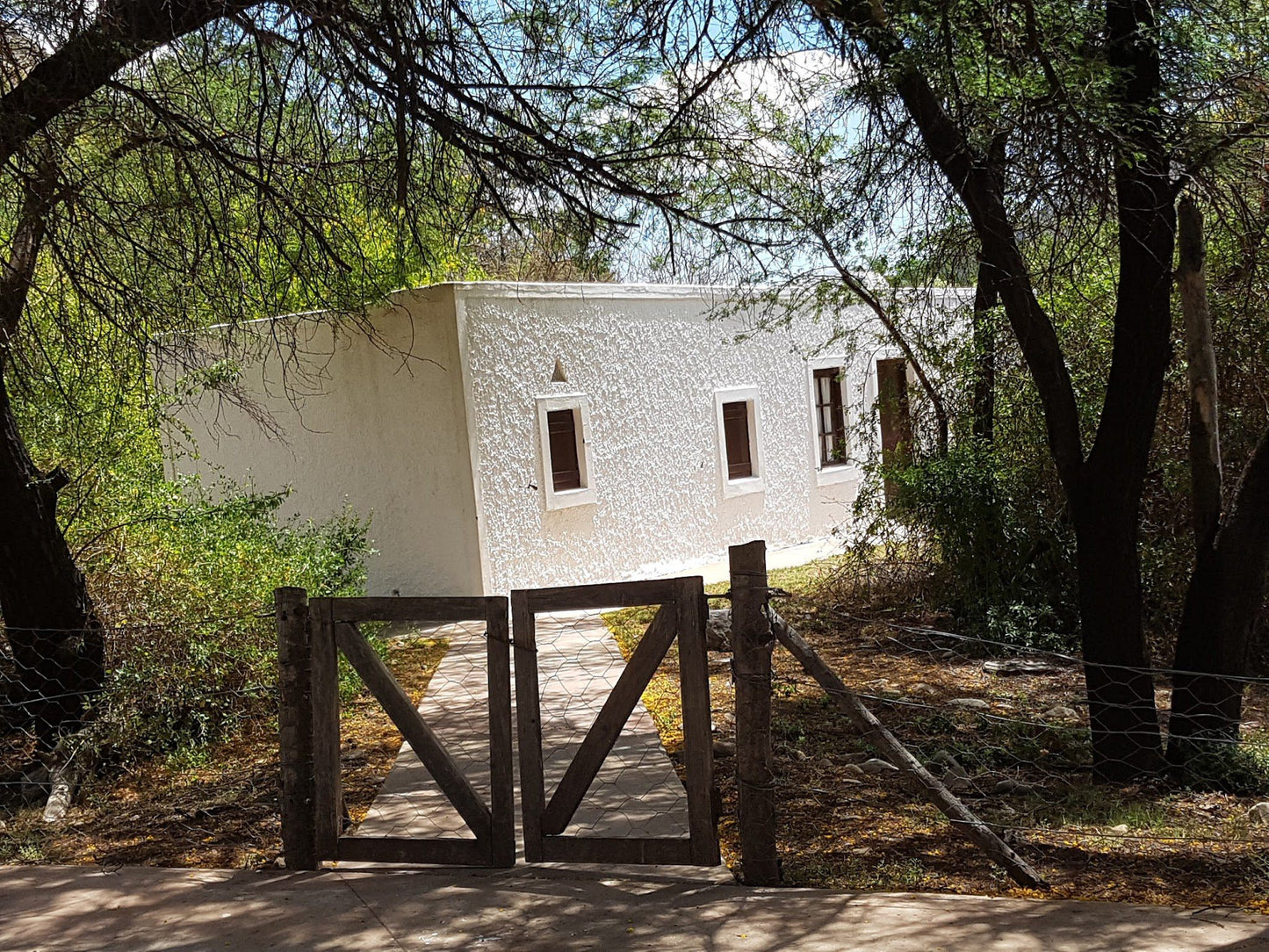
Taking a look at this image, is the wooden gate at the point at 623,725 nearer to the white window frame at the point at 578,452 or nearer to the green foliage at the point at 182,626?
the green foliage at the point at 182,626

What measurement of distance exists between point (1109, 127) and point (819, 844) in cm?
333

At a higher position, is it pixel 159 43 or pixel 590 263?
pixel 159 43

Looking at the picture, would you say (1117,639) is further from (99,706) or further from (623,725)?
(99,706)

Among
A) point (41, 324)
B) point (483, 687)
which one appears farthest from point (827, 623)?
point (41, 324)

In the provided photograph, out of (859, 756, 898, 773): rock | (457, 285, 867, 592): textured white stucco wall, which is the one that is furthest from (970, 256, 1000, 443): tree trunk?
(457, 285, 867, 592): textured white stucco wall

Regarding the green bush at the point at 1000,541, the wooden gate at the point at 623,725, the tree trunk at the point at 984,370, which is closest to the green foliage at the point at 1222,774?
the wooden gate at the point at 623,725

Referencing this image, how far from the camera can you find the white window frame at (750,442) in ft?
48.2

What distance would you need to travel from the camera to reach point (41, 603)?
6.29 metres

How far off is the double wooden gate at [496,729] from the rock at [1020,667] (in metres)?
4.94

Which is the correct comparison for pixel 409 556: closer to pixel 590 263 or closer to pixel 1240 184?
pixel 590 263

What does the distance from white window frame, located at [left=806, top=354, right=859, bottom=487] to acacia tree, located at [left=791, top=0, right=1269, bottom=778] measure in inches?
390

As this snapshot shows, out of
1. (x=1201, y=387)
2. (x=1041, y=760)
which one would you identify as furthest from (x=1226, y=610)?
(x=1041, y=760)

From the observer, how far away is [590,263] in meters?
7.24

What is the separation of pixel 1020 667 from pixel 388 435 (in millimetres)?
6624
